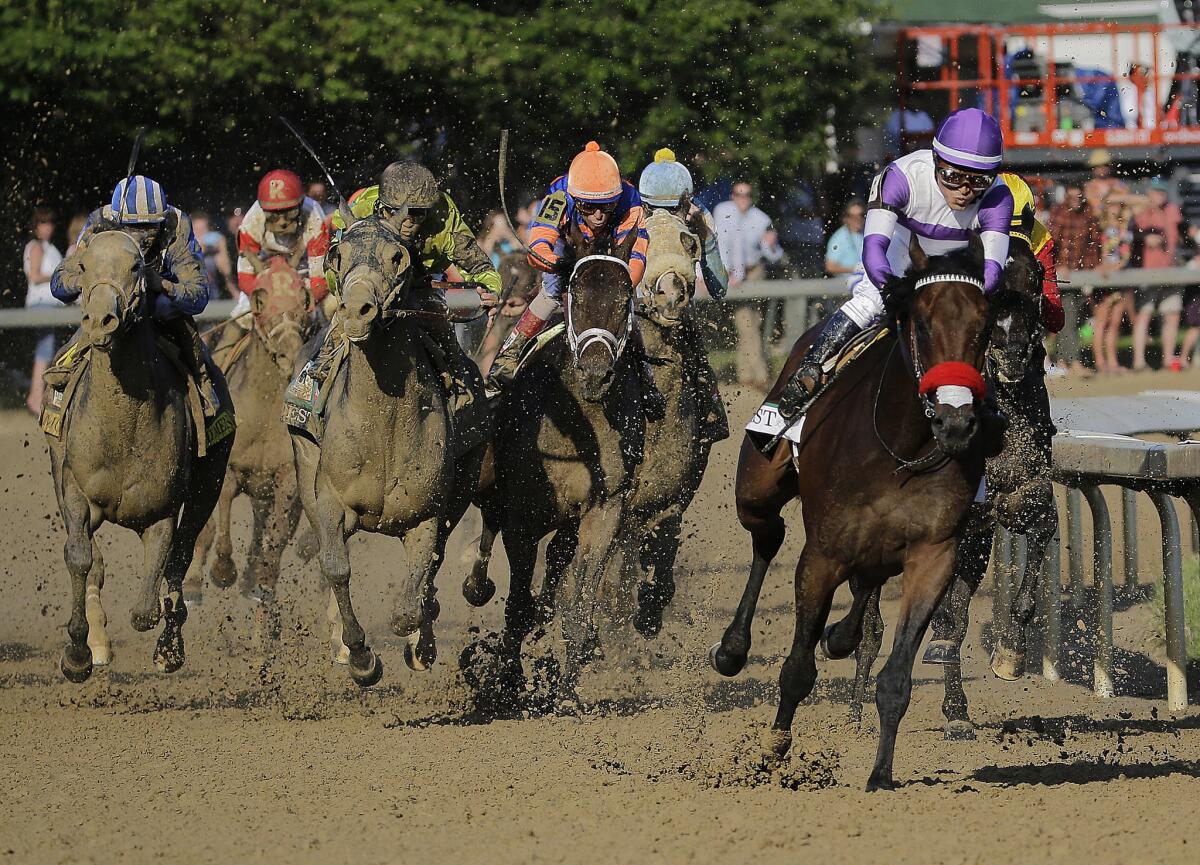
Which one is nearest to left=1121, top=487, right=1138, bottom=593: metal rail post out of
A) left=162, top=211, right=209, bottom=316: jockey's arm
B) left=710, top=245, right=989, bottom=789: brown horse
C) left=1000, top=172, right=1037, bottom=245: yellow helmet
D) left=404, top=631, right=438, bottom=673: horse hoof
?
left=1000, top=172, right=1037, bottom=245: yellow helmet

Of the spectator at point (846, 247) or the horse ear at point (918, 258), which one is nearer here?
the horse ear at point (918, 258)

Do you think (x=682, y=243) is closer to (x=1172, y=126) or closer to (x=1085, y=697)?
(x=1085, y=697)

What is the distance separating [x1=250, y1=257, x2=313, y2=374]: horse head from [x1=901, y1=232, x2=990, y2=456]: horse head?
501 centimetres

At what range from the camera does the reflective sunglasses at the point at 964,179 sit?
7461mm

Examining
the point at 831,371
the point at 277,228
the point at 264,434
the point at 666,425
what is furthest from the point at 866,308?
the point at 277,228

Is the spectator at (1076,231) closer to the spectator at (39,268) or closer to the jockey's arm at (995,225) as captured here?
the spectator at (39,268)

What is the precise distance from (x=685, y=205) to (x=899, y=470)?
3.55 metres

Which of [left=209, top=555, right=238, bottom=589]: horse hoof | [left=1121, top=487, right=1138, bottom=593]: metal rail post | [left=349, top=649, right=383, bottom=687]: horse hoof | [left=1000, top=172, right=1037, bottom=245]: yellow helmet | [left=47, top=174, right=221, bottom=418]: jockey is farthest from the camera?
[left=209, top=555, right=238, bottom=589]: horse hoof

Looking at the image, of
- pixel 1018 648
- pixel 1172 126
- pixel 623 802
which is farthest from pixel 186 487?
pixel 1172 126

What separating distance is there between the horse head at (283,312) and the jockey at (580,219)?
6.35 ft

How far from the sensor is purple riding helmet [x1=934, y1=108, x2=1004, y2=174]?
7379mm

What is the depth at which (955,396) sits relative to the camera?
6.64m

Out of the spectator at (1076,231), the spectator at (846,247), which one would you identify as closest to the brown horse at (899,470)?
the spectator at (846,247)

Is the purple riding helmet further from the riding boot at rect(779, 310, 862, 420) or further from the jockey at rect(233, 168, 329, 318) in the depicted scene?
the jockey at rect(233, 168, 329, 318)
